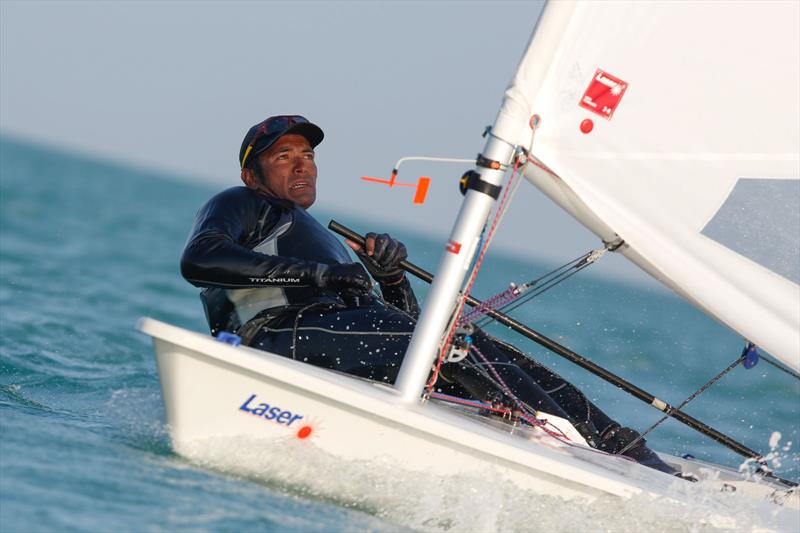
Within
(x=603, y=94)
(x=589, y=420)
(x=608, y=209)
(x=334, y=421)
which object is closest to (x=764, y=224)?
(x=608, y=209)

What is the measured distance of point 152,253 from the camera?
1672cm

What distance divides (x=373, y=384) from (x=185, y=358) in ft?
2.01

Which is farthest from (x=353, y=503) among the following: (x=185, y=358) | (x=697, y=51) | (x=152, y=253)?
(x=152, y=253)

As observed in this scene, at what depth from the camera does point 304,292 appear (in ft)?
12.8

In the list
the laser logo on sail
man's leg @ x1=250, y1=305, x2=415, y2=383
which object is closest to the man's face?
man's leg @ x1=250, y1=305, x2=415, y2=383

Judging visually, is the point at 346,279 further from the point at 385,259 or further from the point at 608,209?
the point at 608,209

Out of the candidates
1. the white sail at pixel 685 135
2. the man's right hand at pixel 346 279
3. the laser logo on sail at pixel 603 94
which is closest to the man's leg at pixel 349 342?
the man's right hand at pixel 346 279

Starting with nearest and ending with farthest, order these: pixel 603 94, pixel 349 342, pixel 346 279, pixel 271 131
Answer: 1. pixel 603 94
2. pixel 346 279
3. pixel 349 342
4. pixel 271 131

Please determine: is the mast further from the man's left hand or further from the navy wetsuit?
the man's left hand

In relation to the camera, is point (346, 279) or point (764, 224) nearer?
point (764, 224)

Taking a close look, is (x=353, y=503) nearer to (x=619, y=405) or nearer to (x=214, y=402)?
(x=214, y=402)

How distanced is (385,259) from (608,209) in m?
1.16

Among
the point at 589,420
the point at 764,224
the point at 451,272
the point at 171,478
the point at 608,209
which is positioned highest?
the point at 764,224

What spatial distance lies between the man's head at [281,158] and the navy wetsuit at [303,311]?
10cm
